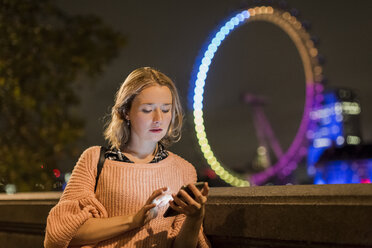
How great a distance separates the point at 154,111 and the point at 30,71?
6.32 m

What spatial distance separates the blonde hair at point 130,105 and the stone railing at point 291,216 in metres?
0.48

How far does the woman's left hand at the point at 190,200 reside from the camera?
227 cm

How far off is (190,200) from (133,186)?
44 centimetres

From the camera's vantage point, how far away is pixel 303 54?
850 inches

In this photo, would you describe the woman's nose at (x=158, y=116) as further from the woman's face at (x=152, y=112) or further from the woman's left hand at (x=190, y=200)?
the woman's left hand at (x=190, y=200)

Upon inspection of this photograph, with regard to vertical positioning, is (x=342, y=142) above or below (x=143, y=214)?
above

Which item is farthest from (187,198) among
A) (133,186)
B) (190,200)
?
(133,186)

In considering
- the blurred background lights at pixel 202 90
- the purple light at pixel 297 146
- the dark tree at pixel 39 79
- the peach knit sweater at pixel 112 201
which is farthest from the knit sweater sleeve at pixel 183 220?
the purple light at pixel 297 146

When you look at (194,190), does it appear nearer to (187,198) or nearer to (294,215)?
(187,198)

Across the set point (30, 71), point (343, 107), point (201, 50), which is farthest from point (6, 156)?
point (343, 107)

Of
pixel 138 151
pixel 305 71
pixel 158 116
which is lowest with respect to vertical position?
pixel 138 151

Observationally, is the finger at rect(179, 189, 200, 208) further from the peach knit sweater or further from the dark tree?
the dark tree

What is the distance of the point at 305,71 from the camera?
71.5 feet

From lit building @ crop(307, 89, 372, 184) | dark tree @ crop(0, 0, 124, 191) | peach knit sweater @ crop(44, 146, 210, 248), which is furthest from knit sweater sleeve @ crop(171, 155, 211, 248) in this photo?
lit building @ crop(307, 89, 372, 184)
